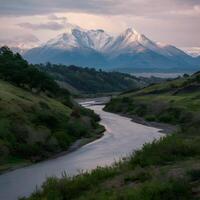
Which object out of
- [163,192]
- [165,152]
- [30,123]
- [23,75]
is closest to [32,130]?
[30,123]

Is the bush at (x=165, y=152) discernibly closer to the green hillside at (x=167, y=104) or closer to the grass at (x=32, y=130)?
the grass at (x=32, y=130)

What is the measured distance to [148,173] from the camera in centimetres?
3975

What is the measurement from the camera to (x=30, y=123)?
266ft

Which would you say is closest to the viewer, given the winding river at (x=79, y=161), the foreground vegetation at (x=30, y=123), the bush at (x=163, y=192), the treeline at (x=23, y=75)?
the bush at (x=163, y=192)

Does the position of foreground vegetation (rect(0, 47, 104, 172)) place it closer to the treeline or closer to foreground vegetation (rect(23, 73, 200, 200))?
the treeline

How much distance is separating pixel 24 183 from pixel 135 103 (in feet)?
334

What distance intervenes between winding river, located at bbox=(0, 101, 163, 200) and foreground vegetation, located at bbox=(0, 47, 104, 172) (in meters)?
2.69

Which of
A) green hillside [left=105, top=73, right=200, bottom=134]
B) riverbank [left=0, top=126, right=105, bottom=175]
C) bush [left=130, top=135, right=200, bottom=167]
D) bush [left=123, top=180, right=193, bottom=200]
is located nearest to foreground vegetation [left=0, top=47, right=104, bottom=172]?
riverbank [left=0, top=126, right=105, bottom=175]

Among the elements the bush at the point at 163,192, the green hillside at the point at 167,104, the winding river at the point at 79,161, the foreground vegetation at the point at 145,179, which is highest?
the bush at the point at 163,192

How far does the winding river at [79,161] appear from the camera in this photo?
51869mm

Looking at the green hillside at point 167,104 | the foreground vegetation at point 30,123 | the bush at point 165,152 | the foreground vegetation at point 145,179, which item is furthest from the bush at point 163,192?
the green hillside at point 167,104

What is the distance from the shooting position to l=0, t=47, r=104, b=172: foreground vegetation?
71.0 meters

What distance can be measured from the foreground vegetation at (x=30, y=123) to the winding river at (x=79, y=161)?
2686 millimetres

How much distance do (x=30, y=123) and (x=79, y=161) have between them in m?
16.0
